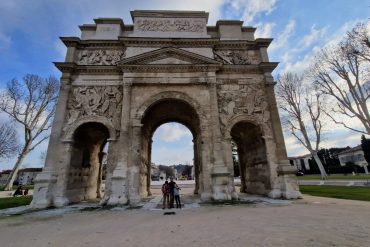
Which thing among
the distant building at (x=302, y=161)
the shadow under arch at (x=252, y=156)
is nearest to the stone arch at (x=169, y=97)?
the shadow under arch at (x=252, y=156)

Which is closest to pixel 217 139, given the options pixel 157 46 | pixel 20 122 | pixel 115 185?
pixel 115 185

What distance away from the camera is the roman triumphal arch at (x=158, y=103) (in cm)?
1294

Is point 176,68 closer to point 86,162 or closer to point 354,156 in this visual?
point 86,162

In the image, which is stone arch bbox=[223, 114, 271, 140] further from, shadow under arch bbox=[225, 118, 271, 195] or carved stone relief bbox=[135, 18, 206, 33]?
carved stone relief bbox=[135, 18, 206, 33]

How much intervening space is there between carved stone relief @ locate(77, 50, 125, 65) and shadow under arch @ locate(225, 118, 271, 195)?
31.1ft

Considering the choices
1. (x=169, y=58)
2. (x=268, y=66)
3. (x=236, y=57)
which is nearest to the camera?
(x=169, y=58)

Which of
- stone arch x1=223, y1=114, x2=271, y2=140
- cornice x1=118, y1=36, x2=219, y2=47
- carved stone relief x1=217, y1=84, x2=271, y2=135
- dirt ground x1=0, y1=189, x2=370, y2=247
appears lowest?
dirt ground x1=0, y1=189, x2=370, y2=247

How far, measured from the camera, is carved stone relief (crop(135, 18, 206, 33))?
16734mm

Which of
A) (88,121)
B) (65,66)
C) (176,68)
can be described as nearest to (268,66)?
(176,68)

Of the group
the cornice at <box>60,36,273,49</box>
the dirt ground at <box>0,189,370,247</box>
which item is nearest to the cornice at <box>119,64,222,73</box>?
the cornice at <box>60,36,273,49</box>

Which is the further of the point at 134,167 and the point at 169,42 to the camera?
the point at 169,42

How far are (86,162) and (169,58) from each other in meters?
9.54

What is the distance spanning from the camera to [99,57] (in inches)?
617

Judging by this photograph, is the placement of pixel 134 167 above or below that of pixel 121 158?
below
